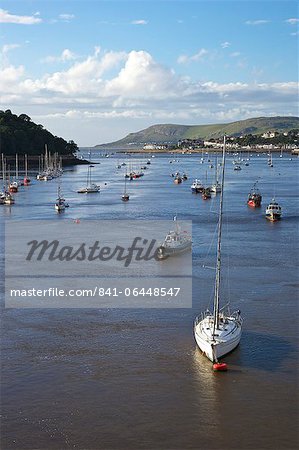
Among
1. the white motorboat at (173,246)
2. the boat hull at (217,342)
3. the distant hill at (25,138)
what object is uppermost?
the distant hill at (25,138)

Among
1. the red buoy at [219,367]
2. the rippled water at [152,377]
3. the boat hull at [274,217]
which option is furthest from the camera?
the boat hull at [274,217]

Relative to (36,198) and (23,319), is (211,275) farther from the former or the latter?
(36,198)

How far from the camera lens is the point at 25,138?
15138 centimetres

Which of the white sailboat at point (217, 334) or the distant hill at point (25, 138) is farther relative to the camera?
the distant hill at point (25, 138)

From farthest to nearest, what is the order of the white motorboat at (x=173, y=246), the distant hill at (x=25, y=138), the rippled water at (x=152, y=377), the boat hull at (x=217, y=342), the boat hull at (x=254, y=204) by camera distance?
the distant hill at (x=25, y=138)
the boat hull at (x=254, y=204)
the white motorboat at (x=173, y=246)
the boat hull at (x=217, y=342)
the rippled water at (x=152, y=377)

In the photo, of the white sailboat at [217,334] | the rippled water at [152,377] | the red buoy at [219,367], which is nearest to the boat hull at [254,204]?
the rippled water at [152,377]

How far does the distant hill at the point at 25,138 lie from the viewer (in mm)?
143875

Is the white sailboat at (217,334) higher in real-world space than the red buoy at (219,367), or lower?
higher

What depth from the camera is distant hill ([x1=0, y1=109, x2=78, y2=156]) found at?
143875 mm

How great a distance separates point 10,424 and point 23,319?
26.9 feet

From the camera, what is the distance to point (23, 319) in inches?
971

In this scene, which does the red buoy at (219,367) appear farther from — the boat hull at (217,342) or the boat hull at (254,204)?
the boat hull at (254,204)

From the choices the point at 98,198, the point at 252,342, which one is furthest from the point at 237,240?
the point at 98,198

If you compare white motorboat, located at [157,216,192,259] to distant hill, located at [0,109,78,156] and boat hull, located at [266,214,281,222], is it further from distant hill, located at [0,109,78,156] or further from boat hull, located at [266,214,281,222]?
distant hill, located at [0,109,78,156]
